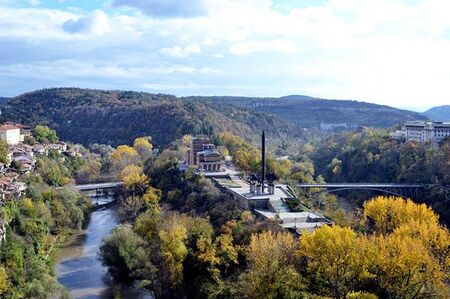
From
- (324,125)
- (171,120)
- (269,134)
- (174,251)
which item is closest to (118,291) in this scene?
(174,251)

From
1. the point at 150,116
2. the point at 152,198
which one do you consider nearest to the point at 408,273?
the point at 152,198

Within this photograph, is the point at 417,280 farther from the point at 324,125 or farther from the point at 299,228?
the point at 324,125

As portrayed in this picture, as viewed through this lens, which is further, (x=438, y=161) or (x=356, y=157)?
(x=356, y=157)

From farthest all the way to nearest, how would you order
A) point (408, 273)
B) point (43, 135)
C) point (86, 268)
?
point (43, 135) → point (86, 268) → point (408, 273)

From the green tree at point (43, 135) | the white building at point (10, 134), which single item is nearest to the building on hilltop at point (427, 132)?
the green tree at point (43, 135)

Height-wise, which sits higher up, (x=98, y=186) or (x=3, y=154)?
(x=3, y=154)

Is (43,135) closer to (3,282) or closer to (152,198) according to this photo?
(152,198)

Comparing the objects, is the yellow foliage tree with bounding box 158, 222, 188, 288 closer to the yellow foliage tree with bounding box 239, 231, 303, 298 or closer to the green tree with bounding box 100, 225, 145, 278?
the green tree with bounding box 100, 225, 145, 278

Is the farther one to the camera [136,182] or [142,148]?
[142,148]
